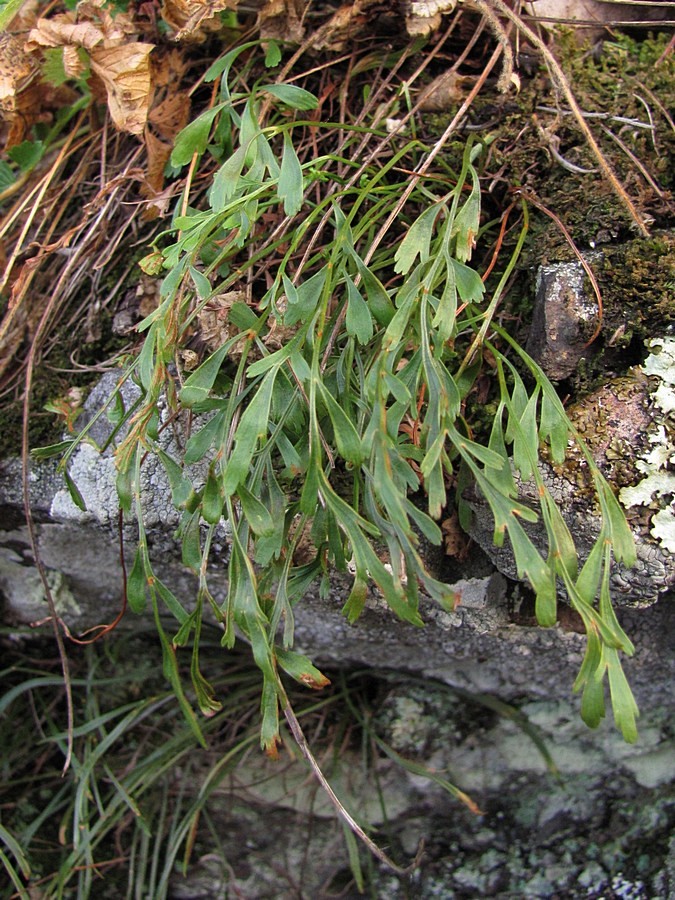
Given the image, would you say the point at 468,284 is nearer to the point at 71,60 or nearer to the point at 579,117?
the point at 579,117

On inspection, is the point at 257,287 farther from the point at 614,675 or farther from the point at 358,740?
the point at 358,740

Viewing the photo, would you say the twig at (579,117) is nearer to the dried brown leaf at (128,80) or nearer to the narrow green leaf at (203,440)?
the dried brown leaf at (128,80)

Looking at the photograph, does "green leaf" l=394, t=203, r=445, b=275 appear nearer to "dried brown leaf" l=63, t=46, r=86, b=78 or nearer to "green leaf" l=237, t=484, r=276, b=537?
"green leaf" l=237, t=484, r=276, b=537

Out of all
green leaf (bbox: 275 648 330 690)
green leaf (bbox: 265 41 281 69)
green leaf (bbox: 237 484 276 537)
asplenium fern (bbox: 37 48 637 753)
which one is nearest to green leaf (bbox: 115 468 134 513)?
asplenium fern (bbox: 37 48 637 753)

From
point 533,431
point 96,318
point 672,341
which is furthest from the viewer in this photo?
point 96,318

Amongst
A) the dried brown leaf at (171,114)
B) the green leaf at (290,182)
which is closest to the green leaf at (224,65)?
the dried brown leaf at (171,114)

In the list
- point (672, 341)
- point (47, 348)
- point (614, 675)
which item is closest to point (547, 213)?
point (672, 341)

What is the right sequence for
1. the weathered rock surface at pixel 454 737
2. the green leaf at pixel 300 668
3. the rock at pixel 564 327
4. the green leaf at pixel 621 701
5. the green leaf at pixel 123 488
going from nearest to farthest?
the green leaf at pixel 621 701, the green leaf at pixel 300 668, the green leaf at pixel 123 488, the rock at pixel 564 327, the weathered rock surface at pixel 454 737
